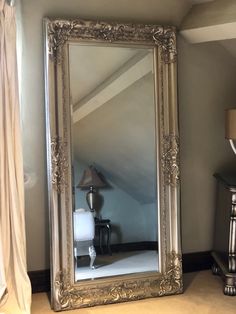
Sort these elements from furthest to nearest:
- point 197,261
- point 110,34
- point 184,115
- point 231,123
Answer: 1. point 197,261
2. point 184,115
3. point 231,123
4. point 110,34

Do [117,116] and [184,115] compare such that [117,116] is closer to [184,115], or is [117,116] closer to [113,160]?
[113,160]

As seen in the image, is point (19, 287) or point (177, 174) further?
point (177, 174)

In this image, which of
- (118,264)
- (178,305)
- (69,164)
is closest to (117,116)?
(69,164)

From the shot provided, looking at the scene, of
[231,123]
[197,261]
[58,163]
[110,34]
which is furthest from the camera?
[197,261]

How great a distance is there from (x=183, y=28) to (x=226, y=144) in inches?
35.1

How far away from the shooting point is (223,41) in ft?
10.9

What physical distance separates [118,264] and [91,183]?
1.80 feet

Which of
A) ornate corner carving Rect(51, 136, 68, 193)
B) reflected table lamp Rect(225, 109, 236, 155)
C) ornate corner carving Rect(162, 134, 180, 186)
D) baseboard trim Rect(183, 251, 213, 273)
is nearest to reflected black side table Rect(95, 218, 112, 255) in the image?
ornate corner carving Rect(51, 136, 68, 193)

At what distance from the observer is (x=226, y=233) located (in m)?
3.11

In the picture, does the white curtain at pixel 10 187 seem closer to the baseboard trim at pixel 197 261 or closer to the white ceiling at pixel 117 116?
the white ceiling at pixel 117 116

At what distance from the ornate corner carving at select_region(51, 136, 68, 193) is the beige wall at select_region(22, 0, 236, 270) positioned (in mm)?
194

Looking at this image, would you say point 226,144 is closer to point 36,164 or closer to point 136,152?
point 136,152

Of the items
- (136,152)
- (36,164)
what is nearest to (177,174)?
(136,152)

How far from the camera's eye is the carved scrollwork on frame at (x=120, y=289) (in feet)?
9.18
